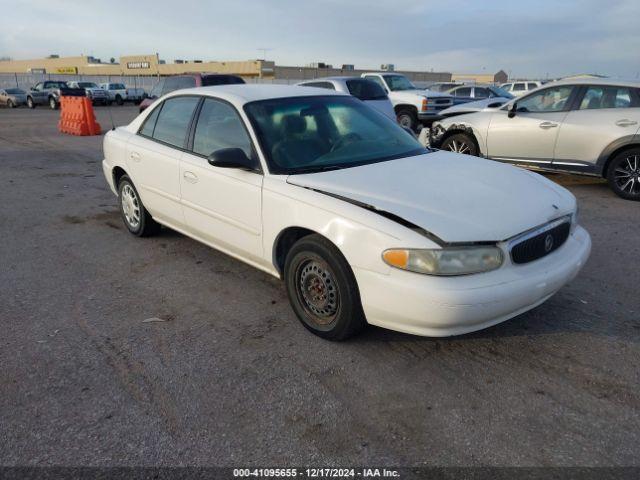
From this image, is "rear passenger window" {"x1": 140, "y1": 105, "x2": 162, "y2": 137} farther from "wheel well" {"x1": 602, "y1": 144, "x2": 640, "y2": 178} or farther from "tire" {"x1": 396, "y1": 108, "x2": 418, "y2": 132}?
"tire" {"x1": 396, "y1": 108, "x2": 418, "y2": 132}

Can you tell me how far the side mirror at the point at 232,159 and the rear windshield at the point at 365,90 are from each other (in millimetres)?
9056

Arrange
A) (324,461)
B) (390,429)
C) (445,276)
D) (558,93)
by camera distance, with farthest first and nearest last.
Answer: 1. (558,93)
2. (445,276)
3. (390,429)
4. (324,461)

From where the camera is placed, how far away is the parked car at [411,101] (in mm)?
14750

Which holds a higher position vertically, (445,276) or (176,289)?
(445,276)

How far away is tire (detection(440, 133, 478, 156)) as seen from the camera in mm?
8633

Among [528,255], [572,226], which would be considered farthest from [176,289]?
[572,226]

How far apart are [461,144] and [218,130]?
5.85 metres

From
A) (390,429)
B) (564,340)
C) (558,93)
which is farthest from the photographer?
(558,93)

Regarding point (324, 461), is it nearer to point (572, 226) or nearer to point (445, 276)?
point (445, 276)

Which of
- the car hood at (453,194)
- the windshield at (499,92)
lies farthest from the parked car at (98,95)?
the car hood at (453,194)

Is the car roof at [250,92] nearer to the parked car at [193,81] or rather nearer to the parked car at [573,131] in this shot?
the parked car at [573,131]

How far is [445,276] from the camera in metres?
2.76

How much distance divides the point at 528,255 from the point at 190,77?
39.6ft

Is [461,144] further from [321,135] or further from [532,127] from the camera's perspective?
[321,135]
